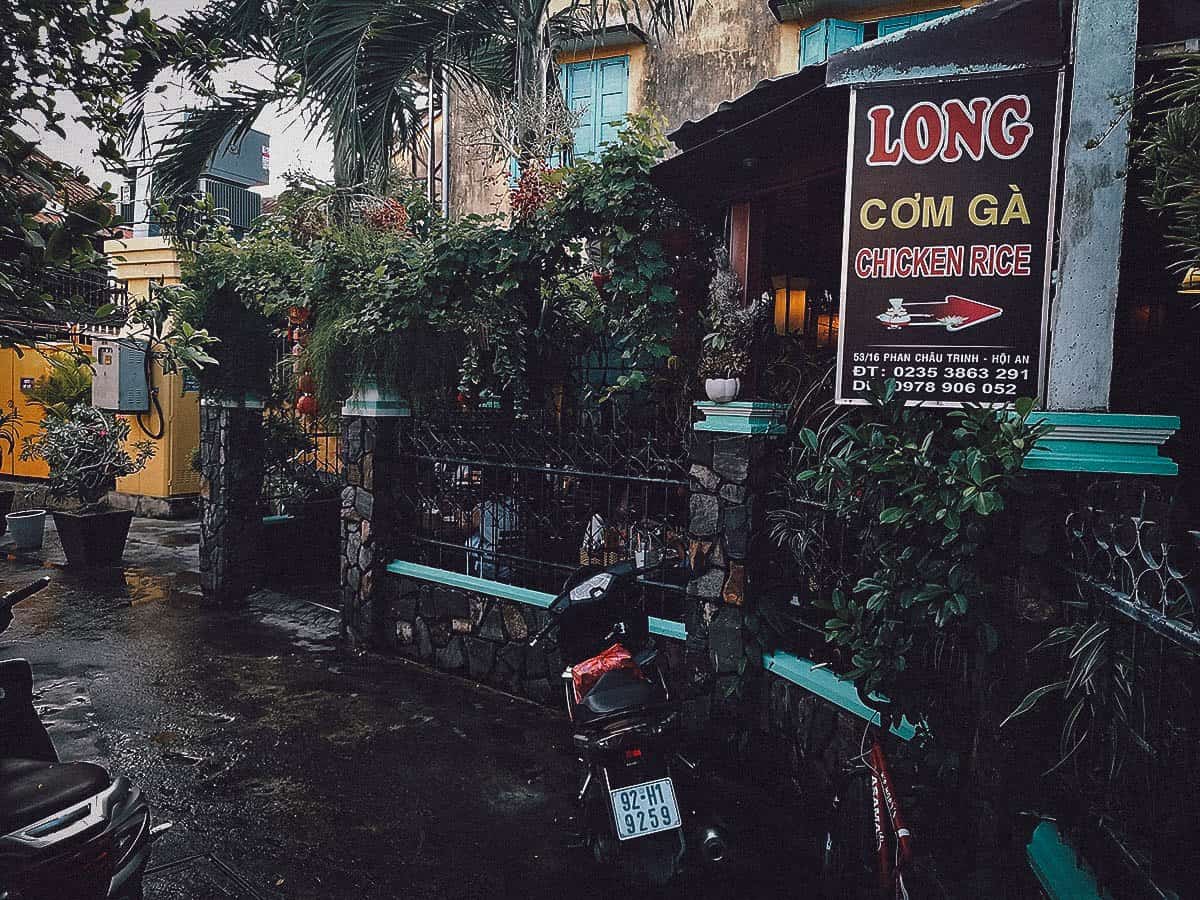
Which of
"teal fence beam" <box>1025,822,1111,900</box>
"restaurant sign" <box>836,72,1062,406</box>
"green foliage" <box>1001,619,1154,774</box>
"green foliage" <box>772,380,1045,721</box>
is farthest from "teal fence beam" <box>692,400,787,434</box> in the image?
"teal fence beam" <box>1025,822,1111,900</box>

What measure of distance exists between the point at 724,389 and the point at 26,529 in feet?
36.8

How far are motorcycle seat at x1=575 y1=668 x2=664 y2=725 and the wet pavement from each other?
0.92m

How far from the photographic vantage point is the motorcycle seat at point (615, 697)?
12.2 feet

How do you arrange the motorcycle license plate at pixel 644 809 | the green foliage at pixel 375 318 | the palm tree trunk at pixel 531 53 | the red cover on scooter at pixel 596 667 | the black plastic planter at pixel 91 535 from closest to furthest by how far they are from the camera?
1. the motorcycle license plate at pixel 644 809
2. the red cover on scooter at pixel 596 667
3. the green foliage at pixel 375 318
4. the palm tree trunk at pixel 531 53
5. the black plastic planter at pixel 91 535

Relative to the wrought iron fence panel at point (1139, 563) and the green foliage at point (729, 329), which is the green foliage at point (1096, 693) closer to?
the wrought iron fence panel at point (1139, 563)

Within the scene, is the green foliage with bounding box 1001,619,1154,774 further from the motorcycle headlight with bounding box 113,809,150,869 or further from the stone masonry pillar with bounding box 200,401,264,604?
the stone masonry pillar with bounding box 200,401,264,604

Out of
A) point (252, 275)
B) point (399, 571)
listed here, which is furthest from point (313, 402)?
point (399, 571)

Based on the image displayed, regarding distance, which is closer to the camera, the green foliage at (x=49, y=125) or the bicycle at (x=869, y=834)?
the green foliage at (x=49, y=125)

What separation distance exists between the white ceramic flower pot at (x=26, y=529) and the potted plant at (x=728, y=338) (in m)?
10.9

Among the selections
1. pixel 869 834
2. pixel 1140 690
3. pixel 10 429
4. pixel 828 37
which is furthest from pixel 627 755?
pixel 10 429

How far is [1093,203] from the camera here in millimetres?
3510

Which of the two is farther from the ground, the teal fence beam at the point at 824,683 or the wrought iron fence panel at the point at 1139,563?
the wrought iron fence panel at the point at 1139,563

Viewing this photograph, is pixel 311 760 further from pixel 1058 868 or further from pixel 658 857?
pixel 1058 868

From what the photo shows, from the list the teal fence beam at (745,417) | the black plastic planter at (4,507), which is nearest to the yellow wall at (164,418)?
the black plastic planter at (4,507)
